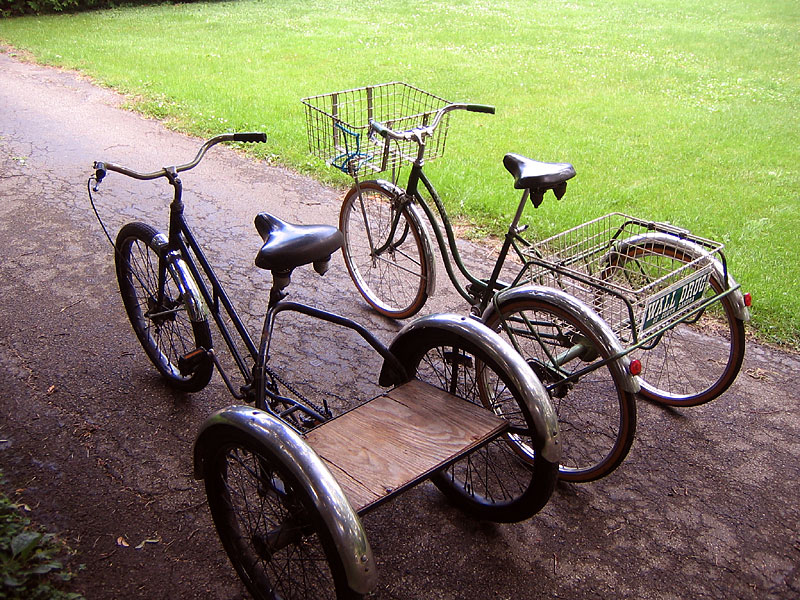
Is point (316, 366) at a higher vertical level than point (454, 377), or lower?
lower

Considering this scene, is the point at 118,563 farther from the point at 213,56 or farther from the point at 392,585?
the point at 213,56

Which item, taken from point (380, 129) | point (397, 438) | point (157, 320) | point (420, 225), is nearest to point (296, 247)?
point (397, 438)

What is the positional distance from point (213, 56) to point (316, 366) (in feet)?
28.2

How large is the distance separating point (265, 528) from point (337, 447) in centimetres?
42

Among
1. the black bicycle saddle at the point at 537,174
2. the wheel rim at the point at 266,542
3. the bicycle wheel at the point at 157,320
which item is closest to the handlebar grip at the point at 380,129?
the black bicycle saddle at the point at 537,174

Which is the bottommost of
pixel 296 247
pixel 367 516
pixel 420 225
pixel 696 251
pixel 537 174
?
pixel 367 516

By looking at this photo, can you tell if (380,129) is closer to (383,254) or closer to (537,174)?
(537,174)

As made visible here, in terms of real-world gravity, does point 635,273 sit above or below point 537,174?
below

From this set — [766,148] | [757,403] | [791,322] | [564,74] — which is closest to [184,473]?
[757,403]

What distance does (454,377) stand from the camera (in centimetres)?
277

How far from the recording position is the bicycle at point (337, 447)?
2.08m

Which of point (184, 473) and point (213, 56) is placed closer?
point (184, 473)

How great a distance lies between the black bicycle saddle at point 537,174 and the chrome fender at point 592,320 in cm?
47

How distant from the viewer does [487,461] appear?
3164 mm
